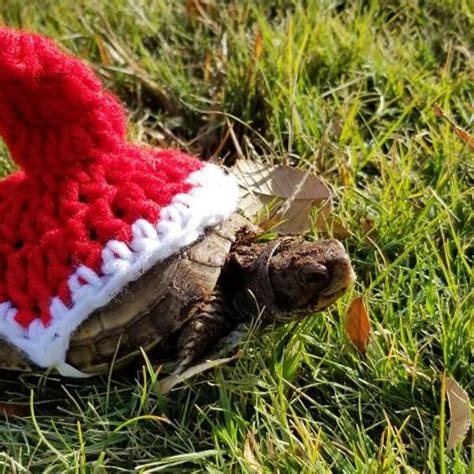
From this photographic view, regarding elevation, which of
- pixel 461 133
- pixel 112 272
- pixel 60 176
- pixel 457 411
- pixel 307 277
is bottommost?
Answer: pixel 457 411

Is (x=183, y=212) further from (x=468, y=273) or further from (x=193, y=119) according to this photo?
(x=193, y=119)

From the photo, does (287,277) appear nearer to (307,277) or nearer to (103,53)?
(307,277)

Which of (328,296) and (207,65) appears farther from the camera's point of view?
(207,65)

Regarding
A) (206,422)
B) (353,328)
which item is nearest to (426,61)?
(353,328)

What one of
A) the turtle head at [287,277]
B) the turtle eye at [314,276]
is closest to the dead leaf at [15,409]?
the turtle head at [287,277]

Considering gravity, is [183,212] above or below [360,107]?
above

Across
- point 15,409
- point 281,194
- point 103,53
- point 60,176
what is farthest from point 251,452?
point 103,53
